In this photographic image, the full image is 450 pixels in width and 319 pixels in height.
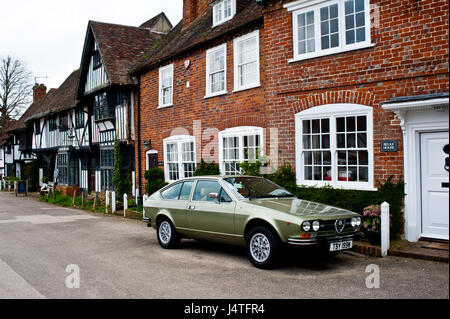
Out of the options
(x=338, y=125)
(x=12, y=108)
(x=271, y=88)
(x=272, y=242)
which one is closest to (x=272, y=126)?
(x=271, y=88)

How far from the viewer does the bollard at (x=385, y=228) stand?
7.99 m

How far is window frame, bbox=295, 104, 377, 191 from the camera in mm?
9242

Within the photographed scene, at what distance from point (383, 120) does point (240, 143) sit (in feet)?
15.7

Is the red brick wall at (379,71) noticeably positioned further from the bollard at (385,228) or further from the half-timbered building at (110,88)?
the half-timbered building at (110,88)

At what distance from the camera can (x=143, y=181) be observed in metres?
18.3

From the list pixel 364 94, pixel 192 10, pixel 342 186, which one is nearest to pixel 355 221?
pixel 342 186

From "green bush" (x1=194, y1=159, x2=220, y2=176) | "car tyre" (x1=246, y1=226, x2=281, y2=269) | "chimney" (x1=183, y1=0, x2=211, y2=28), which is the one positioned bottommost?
"car tyre" (x1=246, y1=226, x2=281, y2=269)

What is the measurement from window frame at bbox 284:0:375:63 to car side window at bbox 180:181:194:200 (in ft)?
13.9

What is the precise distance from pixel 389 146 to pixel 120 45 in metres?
16.2

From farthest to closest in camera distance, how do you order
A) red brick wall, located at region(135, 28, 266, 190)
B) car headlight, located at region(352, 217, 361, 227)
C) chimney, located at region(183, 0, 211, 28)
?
1. chimney, located at region(183, 0, 211, 28)
2. red brick wall, located at region(135, 28, 266, 190)
3. car headlight, located at region(352, 217, 361, 227)

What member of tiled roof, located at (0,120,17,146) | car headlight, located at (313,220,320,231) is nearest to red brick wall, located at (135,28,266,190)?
car headlight, located at (313,220,320,231)

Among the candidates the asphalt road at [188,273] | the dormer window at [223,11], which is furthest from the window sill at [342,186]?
the dormer window at [223,11]

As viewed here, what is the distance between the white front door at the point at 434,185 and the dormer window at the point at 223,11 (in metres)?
8.29

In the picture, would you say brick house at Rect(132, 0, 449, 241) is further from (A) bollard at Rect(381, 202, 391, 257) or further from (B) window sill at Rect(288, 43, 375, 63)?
(A) bollard at Rect(381, 202, 391, 257)
